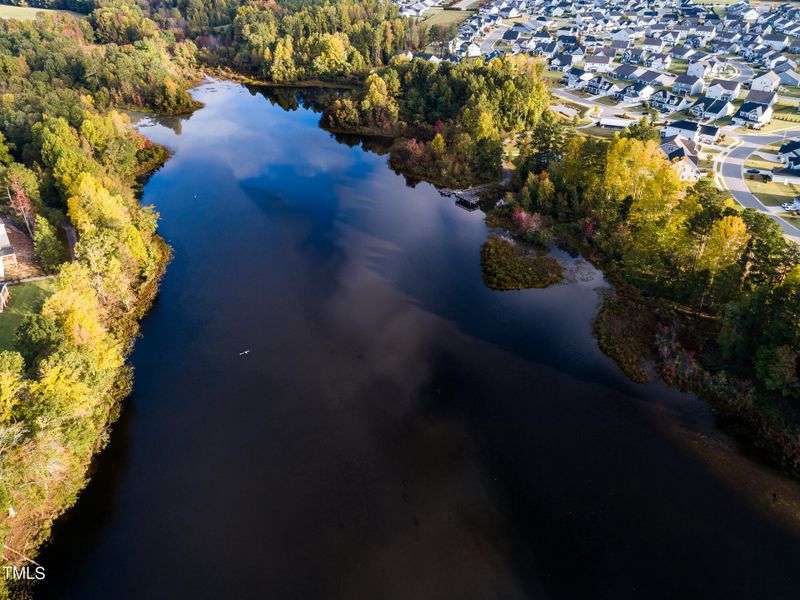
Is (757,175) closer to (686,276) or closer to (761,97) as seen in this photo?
(761,97)

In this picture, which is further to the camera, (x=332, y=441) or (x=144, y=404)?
(x=144, y=404)

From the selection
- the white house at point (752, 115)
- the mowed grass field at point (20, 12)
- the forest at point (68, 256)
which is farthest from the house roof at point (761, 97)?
the mowed grass field at point (20, 12)

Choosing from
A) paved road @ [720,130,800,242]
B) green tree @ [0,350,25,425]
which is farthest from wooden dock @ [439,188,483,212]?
green tree @ [0,350,25,425]

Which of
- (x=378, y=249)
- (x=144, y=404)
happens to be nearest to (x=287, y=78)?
(x=378, y=249)

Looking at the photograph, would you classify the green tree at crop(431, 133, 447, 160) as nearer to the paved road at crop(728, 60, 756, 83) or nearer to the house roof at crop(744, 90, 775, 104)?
the house roof at crop(744, 90, 775, 104)

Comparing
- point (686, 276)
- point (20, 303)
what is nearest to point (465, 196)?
point (686, 276)

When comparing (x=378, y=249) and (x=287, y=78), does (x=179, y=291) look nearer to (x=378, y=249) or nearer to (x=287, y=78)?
(x=378, y=249)
